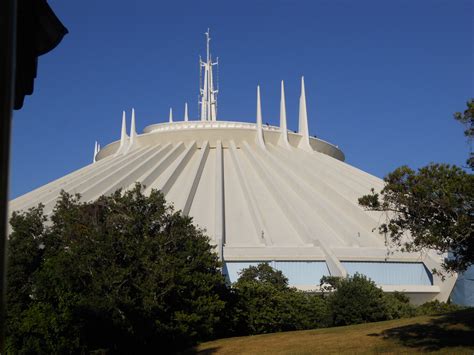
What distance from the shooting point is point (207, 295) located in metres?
20.1

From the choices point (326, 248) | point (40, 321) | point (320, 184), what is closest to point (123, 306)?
point (40, 321)

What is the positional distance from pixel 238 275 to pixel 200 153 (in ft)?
43.0

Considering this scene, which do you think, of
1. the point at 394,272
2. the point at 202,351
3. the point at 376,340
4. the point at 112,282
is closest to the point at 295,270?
the point at 394,272

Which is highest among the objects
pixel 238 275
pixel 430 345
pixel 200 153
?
pixel 200 153

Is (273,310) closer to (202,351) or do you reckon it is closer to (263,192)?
(202,351)

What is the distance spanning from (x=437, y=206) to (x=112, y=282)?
30.1 feet

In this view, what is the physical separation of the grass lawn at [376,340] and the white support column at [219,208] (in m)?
8.16

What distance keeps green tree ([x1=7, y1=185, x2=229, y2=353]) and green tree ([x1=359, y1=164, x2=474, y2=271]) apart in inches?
304

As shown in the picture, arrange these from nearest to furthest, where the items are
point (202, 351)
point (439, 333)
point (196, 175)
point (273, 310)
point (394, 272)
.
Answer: point (439, 333) < point (202, 351) < point (273, 310) < point (394, 272) < point (196, 175)

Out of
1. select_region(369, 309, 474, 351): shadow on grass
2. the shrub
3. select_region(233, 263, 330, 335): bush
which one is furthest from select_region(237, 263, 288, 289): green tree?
select_region(369, 309, 474, 351): shadow on grass

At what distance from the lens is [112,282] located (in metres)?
17.0

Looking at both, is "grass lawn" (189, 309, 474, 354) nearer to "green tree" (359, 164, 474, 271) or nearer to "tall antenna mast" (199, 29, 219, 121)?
"green tree" (359, 164, 474, 271)

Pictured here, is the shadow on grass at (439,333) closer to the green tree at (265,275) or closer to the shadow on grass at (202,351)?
the shadow on grass at (202,351)

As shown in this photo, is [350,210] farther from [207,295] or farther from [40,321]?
[40,321]
